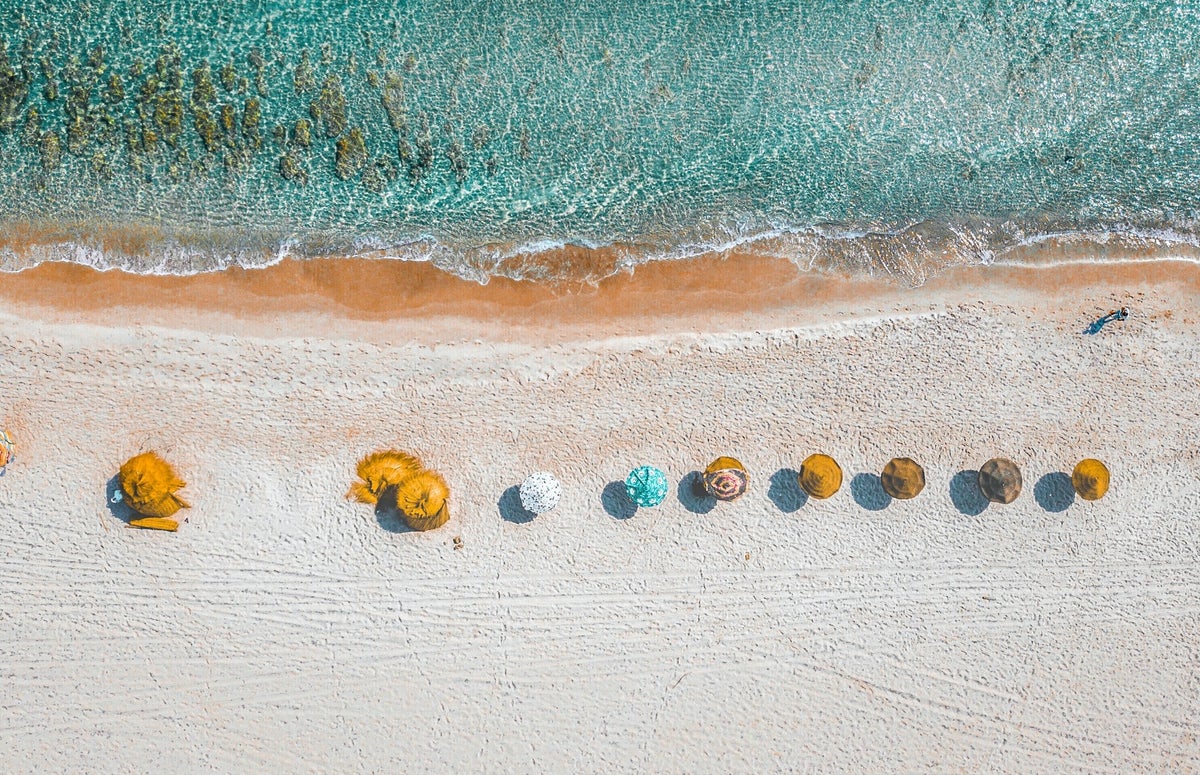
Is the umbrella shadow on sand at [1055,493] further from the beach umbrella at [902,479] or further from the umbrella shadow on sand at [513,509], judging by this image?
the umbrella shadow on sand at [513,509]

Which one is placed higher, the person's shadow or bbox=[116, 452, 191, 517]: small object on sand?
the person's shadow

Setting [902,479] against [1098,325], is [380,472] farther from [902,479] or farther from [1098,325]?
[1098,325]

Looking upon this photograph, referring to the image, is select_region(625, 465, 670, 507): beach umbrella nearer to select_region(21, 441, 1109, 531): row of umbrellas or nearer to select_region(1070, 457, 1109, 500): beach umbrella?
select_region(21, 441, 1109, 531): row of umbrellas

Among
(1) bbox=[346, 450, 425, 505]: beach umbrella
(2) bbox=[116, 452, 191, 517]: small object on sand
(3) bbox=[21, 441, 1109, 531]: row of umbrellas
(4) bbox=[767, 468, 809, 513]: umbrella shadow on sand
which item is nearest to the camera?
(2) bbox=[116, 452, 191, 517]: small object on sand

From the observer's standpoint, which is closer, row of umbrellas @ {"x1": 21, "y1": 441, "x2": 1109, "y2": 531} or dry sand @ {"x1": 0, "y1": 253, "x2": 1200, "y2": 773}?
row of umbrellas @ {"x1": 21, "y1": 441, "x2": 1109, "y2": 531}

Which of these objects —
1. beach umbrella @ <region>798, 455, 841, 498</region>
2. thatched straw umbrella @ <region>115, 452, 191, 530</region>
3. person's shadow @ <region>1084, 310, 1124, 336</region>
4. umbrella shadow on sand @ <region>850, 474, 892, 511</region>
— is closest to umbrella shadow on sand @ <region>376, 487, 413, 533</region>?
thatched straw umbrella @ <region>115, 452, 191, 530</region>

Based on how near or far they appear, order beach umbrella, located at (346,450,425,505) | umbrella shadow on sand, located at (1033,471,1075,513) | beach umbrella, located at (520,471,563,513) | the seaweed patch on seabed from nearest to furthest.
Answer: beach umbrella, located at (520,471,563,513), beach umbrella, located at (346,450,425,505), umbrella shadow on sand, located at (1033,471,1075,513), the seaweed patch on seabed

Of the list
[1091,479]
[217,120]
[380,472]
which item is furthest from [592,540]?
[217,120]

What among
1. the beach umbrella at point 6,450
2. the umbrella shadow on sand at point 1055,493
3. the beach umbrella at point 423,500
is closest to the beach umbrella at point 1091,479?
the umbrella shadow on sand at point 1055,493
